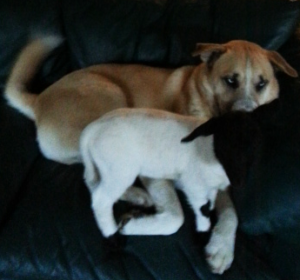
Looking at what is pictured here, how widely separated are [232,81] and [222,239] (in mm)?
588

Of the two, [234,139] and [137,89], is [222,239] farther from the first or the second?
[137,89]

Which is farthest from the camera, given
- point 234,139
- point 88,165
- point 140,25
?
point 140,25

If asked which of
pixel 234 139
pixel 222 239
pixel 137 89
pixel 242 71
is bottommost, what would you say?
pixel 222 239

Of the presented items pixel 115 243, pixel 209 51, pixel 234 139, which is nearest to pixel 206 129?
pixel 234 139

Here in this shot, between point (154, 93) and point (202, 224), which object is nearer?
point (202, 224)

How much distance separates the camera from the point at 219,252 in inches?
46.9

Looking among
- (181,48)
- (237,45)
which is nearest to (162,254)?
(237,45)

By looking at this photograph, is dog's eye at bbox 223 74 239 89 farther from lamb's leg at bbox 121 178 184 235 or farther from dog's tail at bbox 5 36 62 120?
dog's tail at bbox 5 36 62 120

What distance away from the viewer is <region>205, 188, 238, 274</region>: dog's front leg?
1180 mm

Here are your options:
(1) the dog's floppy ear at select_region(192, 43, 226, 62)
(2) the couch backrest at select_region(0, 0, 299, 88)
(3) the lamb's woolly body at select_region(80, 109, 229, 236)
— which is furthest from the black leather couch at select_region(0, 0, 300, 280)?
(1) the dog's floppy ear at select_region(192, 43, 226, 62)

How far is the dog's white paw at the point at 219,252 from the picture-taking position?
1175 mm

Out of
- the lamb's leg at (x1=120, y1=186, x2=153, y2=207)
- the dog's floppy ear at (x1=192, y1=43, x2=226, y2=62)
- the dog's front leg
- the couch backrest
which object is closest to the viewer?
the dog's front leg

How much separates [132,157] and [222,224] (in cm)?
35

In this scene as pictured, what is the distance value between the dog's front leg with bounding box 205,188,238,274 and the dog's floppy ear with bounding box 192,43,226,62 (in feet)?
1.70
